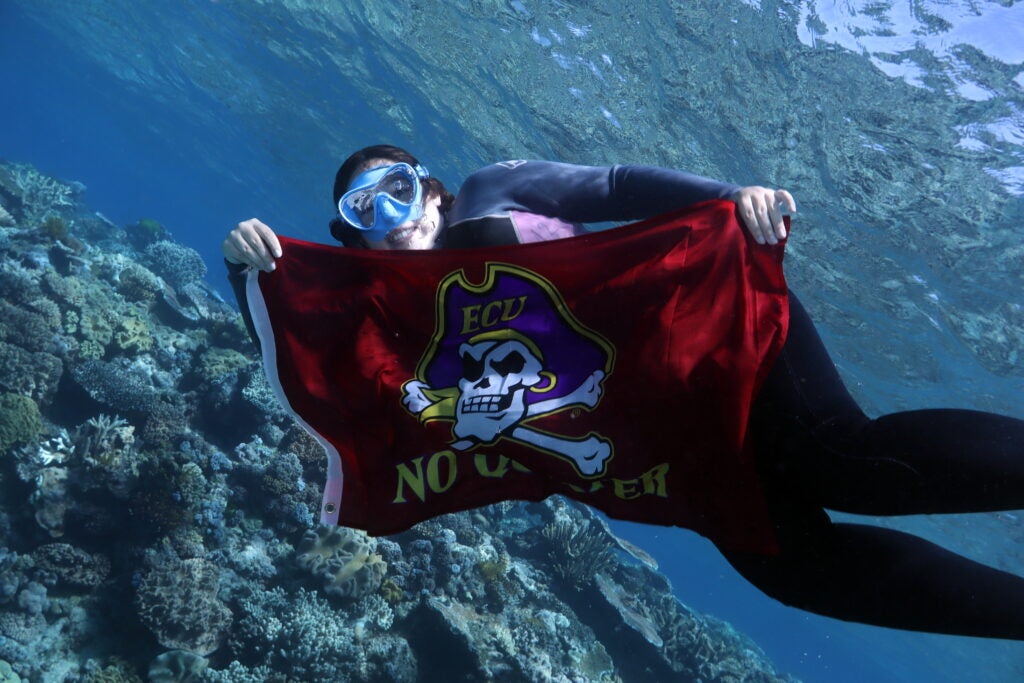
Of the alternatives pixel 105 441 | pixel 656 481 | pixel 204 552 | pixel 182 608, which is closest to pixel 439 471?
pixel 656 481

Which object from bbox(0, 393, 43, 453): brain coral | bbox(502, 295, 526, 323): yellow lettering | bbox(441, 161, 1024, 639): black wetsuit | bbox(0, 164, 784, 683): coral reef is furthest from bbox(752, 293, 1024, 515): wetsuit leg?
bbox(0, 393, 43, 453): brain coral

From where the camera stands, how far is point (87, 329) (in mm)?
10039

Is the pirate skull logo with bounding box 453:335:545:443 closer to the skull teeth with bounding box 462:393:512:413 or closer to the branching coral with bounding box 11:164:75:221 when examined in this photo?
the skull teeth with bounding box 462:393:512:413

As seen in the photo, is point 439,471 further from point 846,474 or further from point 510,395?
point 846,474

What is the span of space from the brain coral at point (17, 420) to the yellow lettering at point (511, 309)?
7880 millimetres

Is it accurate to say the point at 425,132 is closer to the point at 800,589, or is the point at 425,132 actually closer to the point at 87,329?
the point at 87,329

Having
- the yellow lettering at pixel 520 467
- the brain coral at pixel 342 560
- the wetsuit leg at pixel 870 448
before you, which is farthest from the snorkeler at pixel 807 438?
the brain coral at pixel 342 560

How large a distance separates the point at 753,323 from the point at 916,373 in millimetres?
19229

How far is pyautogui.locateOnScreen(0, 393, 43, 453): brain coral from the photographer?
766 centimetres

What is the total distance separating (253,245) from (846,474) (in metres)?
3.00

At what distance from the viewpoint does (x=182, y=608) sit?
616 centimetres

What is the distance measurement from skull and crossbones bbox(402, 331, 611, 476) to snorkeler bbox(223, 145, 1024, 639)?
0.58m

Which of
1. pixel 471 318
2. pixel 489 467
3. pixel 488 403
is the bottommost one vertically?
pixel 489 467

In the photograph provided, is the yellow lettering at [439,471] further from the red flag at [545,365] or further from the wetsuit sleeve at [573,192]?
the wetsuit sleeve at [573,192]
